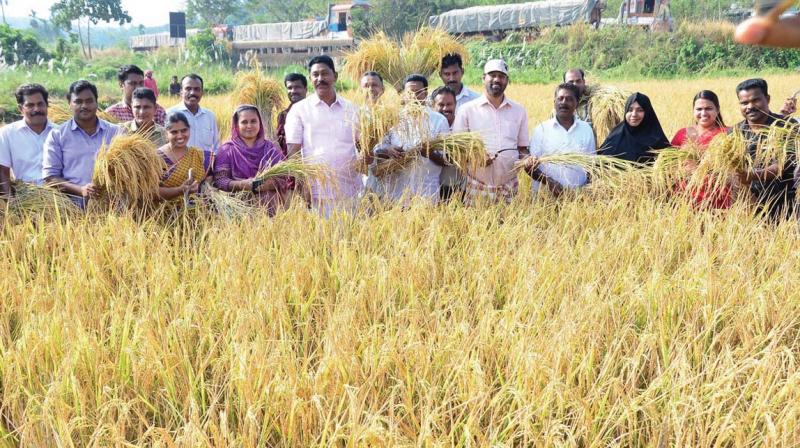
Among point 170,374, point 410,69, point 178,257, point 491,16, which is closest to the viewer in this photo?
point 170,374

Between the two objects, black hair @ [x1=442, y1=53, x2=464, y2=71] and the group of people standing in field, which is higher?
black hair @ [x1=442, y1=53, x2=464, y2=71]

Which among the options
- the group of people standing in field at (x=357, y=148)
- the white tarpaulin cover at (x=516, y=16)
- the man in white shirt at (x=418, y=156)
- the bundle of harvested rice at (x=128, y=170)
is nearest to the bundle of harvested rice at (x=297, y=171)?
the group of people standing in field at (x=357, y=148)

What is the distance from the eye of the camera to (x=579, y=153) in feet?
11.5

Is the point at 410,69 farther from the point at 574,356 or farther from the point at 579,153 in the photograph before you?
the point at 574,356

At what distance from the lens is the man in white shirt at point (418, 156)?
3375mm

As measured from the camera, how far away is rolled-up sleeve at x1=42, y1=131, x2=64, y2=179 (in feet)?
11.0

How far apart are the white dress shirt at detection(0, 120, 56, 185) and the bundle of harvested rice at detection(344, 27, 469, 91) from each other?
99.3 inches

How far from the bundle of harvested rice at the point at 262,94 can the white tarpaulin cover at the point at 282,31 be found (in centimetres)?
3277

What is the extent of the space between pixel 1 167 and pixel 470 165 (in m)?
2.53

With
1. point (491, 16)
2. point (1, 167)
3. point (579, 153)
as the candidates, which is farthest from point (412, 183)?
point (491, 16)

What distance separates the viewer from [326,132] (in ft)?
12.1

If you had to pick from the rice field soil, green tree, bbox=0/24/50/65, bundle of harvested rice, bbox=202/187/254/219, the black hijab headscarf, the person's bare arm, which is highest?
green tree, bbox=0/24/50/65

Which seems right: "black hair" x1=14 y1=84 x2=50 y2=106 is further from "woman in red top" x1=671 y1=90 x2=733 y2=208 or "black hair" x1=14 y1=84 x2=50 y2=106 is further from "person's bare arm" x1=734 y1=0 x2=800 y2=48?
"person's bare arm" x1=734 y1=0 x2=800 y2=48

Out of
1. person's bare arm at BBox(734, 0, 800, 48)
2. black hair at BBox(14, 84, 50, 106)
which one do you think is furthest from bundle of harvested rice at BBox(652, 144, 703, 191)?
black hair at BBox(14, 84, 50, 106)
